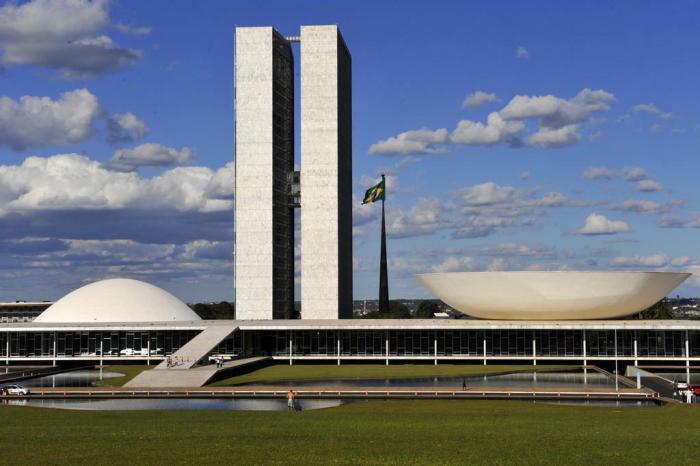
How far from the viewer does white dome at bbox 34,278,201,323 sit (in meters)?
76.4

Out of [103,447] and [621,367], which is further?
[621,367]

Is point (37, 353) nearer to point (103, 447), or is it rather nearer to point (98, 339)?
point (98, 339)

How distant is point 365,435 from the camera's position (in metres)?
25.5

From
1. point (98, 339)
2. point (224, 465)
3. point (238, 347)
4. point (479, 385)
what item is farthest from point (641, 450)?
point (98, 339)

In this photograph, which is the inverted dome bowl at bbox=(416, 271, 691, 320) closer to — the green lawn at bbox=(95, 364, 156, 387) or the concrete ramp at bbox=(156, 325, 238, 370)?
the concrete ramp at bbox=(156, 325, 238, 370)

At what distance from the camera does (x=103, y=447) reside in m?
23.0

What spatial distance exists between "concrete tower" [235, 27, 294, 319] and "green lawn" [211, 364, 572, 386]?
19.6 metres

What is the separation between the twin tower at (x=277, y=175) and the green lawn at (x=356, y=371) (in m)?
20.4

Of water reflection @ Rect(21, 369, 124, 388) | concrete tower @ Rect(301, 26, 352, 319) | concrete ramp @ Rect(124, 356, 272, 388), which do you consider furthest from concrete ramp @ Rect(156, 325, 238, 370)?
concrete tower @ Rect(301, 26, 352, 319)

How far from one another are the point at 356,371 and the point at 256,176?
108ft

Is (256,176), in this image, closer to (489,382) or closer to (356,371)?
(356,371)

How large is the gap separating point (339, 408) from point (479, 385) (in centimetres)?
1433

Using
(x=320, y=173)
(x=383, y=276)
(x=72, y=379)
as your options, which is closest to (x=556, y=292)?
(x=320, y=173)

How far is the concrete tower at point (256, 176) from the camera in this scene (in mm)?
86938
